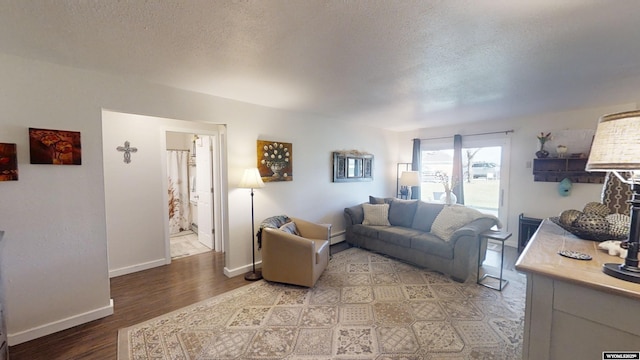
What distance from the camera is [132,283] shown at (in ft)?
10.4

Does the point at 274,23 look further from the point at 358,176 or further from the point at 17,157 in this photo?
the point at 358,176

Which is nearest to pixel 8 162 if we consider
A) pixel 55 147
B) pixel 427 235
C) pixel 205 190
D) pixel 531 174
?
pixel 55 147

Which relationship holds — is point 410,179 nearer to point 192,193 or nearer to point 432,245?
point 432,245

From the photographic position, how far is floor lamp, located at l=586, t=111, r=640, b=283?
0.98m

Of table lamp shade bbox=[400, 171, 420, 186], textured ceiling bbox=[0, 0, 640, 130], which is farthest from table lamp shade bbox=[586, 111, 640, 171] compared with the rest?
table lamp shade bbox=[400, 171, 420, 186]

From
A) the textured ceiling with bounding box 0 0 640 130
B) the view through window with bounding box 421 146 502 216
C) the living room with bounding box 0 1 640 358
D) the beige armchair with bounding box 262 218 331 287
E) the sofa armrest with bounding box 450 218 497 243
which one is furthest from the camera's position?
the view through window with bounding box 421 146 502 216

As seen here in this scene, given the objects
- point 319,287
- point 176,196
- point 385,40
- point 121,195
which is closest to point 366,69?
point 385,40

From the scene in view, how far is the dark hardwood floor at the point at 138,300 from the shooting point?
1998 millimetres

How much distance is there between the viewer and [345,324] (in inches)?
90.9

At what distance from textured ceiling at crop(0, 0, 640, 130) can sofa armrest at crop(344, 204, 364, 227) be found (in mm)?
2219

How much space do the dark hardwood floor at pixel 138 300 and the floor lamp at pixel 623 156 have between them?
321 cm

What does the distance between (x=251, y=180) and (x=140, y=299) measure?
178 cm

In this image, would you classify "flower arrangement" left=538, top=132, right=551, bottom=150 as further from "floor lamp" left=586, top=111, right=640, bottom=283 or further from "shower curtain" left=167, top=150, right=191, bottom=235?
"shower curtain" left=167, top=150, right=191, bottom=235

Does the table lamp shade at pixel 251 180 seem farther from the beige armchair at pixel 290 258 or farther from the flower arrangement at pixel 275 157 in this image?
the beige armchair at pixel 290 258
